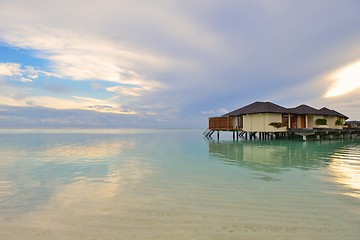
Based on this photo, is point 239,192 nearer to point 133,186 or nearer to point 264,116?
point 133,186

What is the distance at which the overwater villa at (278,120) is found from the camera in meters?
24.3

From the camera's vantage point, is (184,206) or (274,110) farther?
(274,110)

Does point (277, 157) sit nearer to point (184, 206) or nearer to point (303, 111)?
point (184, 206)

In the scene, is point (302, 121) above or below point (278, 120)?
above

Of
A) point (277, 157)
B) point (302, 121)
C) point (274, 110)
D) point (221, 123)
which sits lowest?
point (277, 157)

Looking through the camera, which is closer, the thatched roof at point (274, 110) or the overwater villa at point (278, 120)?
the thatched roof at point (274, 110)

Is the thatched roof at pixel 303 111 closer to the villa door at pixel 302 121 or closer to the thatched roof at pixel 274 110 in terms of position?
the thatched roof at pixel 274 110

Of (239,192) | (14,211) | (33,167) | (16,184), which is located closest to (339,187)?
(239,192)

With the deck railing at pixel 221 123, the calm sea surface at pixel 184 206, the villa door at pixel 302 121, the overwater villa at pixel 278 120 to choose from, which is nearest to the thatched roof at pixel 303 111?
the overwater villa at pixel 278 120

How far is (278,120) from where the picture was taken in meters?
24.7

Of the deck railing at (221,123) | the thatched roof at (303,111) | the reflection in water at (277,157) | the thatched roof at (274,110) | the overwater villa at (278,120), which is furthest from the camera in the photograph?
the deck railing at (221,123)

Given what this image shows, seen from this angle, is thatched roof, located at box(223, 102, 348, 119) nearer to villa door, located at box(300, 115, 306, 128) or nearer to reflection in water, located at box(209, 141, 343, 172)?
villa door, located at box(300, 115, 306, 128)

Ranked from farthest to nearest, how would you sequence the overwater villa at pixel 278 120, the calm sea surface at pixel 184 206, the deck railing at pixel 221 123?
the deck railing at pixel 221 123, the overwater villa at pixel 278 120, the calm sea surface at pixel 184 206

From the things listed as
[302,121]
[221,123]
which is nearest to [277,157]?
[302,121]
